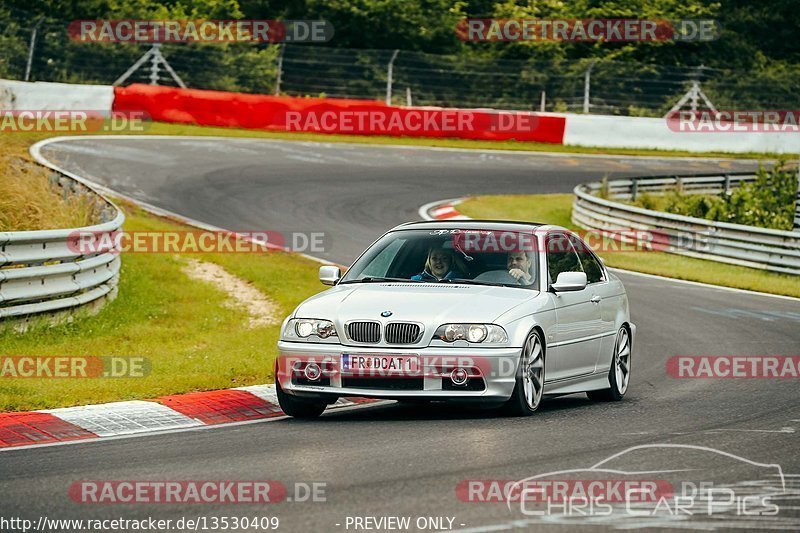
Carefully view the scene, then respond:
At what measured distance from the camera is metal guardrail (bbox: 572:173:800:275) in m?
24.3

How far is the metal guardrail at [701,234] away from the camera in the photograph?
79.8ft

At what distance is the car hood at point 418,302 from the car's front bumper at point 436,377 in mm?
234

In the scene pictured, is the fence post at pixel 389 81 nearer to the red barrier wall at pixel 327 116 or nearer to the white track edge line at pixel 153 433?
the red barrier wall at pixel 327 116

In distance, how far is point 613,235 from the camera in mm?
27062

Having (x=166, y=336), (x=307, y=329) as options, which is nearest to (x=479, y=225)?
(x=307, y=329)

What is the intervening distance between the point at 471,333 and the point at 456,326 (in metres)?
0.12

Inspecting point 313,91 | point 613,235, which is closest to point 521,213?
point 613,235

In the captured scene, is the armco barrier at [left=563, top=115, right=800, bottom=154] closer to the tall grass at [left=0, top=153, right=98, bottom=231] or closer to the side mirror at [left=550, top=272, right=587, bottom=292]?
the tall grass at [left=0, top=153, right=98, bottom=231]

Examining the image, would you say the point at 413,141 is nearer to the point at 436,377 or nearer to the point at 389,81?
the point at 389,81

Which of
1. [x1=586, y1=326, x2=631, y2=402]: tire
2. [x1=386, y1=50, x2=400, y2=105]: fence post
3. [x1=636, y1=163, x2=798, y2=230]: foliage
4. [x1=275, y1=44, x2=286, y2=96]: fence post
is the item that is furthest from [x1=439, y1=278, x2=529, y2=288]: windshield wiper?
[x1=275, y1=44, x2=286, y2=96]: fence post

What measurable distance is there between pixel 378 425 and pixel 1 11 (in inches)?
1246

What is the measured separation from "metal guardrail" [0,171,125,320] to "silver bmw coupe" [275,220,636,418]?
3622 millimetres

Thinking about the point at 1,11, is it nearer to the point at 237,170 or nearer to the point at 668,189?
the point at 237,170

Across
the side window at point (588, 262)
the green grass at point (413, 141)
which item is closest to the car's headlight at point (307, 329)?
the side window at point (588, 262)
